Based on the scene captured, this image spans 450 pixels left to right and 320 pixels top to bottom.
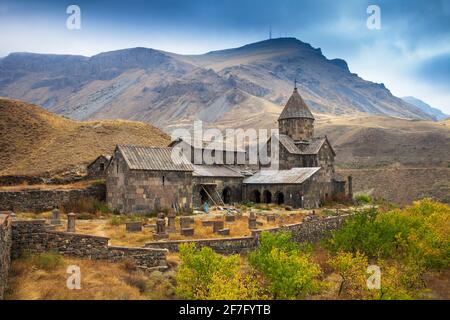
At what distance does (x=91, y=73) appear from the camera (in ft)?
633

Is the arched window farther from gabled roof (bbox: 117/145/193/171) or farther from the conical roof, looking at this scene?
gabled roof (bbox: 117/145/193/171)

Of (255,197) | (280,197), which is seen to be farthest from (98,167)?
(280,197)

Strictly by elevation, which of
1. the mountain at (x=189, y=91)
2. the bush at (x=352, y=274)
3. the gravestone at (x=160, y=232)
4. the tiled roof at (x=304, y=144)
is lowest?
the bush at (x=352, y=274)

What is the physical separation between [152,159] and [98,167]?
7.24 metres

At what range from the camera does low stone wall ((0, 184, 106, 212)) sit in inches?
935

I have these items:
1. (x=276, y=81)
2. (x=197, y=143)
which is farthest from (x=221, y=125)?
(x=197, y=143)

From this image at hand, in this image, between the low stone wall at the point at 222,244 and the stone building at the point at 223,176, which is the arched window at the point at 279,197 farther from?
the low stone wall at the point at 222,244

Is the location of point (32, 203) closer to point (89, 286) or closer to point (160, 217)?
point (160, 217)

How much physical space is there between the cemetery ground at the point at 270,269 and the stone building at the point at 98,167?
10.6 metres

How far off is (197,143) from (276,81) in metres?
139

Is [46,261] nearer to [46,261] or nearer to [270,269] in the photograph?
[46,261]

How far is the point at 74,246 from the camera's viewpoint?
1441 centimetres

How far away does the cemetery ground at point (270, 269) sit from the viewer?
11.7m

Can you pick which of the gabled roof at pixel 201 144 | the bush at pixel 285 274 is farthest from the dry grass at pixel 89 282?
the gabled roof at pixel 201 144
